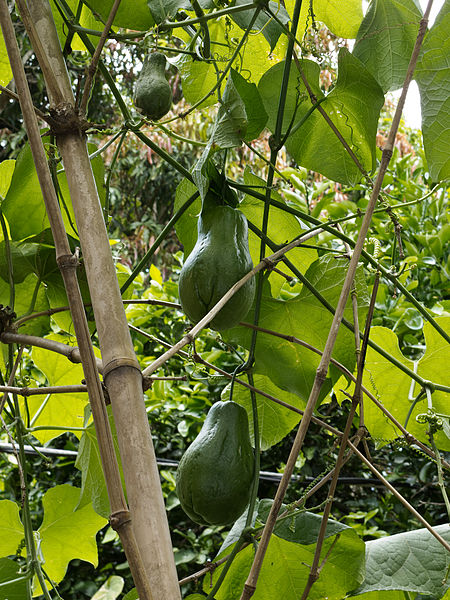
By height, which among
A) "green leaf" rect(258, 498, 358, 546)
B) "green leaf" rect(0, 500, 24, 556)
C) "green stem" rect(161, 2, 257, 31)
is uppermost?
"green stem" rect(161, 2, 257, 31)

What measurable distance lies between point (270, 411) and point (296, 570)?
0.15 meters

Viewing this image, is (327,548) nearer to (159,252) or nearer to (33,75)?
(33,75)

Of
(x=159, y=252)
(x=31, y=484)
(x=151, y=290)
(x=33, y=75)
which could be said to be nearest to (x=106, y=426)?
(x=151, y=290)

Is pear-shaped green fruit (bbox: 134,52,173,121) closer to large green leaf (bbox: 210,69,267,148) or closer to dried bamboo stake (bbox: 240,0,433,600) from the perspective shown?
large green leaf (bbox: 210,69,267,148)

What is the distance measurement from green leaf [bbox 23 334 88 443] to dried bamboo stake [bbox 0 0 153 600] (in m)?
0.43

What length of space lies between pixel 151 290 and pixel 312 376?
99 cm

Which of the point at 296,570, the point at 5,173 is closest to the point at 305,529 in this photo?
the point at 296,570

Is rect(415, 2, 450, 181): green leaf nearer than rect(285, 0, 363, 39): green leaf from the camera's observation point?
Yes

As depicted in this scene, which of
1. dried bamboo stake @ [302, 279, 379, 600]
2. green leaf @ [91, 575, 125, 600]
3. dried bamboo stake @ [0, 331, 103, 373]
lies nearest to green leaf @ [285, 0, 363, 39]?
dried bamboo stake @ [302, 279, 379, 600]

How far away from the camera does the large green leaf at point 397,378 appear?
2.17 ft

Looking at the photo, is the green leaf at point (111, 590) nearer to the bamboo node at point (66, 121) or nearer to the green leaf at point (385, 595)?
the green leaf at point (385, 595)

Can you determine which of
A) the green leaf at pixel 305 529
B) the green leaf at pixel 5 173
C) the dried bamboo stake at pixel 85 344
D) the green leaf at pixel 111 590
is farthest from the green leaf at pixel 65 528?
the green leaf at pixel 111 590

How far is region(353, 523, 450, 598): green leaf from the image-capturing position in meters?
0.56

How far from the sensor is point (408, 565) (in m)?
0.57
